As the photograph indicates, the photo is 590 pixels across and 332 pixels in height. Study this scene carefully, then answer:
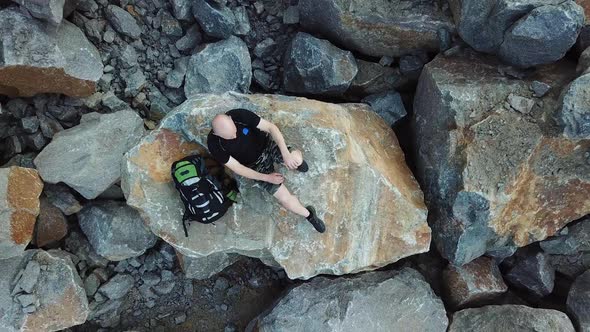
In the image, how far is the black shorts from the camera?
14.3 feet

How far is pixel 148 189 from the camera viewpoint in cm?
447

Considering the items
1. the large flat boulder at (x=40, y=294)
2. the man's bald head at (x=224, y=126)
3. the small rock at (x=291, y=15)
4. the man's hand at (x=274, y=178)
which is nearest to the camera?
the man's bald head at (x=224, y=126)

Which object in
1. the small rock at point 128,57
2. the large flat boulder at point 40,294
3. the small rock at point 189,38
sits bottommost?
the large flat boulder at point 40,294

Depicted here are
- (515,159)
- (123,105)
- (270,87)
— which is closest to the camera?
(515,159)

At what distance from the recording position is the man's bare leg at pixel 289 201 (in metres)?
4.27

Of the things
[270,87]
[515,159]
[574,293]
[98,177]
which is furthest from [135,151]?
[574,293]

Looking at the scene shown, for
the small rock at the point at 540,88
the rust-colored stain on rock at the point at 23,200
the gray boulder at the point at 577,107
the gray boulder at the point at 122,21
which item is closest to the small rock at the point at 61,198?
the rust-colored stain on rock at the point at 23,200

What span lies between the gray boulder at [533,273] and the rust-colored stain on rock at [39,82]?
422cm

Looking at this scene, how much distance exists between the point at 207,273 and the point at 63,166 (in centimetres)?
166

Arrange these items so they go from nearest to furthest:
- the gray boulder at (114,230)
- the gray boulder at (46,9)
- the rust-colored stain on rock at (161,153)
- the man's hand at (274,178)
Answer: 1. the man's hand at (274,178)
2. the gray boulder at (46,9)
3. the rust-colored stain on rock at (161,153)
4. the gray boulder at (114,230)

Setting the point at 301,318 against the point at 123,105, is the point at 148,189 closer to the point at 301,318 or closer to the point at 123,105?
the point at 123,105

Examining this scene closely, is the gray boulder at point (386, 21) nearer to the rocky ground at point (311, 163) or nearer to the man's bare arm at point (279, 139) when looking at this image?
the rocky ground at point (311, 163)

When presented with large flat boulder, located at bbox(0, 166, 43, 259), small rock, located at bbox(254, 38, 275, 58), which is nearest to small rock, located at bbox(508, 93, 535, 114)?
small rock, located at bbox(254, 38, 275, 58)

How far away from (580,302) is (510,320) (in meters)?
0.68
